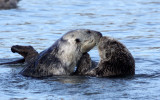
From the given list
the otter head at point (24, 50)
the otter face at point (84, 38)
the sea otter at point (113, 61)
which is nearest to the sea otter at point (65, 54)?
the otter face at point (84, 38)

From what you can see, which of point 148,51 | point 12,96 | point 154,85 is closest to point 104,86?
point 154,85

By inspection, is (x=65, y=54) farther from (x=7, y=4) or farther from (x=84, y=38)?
(x=7, y=4)

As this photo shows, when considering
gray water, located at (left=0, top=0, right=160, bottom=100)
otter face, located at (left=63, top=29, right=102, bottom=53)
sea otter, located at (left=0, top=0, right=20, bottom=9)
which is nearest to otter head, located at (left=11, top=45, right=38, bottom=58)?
gray water, located at (left=0, top=0, right=160, bottom=100)

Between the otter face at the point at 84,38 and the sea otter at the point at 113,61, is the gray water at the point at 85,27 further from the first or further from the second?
the otter face at the point at 84,38

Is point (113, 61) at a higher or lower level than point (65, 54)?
lower

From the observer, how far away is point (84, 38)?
7902mm

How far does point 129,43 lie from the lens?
1142 centimetres

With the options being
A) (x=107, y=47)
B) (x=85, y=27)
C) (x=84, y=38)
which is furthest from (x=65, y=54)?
(x=85, y=27)

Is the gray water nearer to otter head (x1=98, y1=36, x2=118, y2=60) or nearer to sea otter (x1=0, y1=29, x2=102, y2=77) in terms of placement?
sea otter (x1=0, y1=29, x2=102, y2=77)

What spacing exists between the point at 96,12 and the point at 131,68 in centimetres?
811

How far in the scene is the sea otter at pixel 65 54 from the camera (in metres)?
7.79

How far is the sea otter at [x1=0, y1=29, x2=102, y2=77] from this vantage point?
779 cm

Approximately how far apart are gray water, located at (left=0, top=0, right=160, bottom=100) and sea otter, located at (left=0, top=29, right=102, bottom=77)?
175 millimetres

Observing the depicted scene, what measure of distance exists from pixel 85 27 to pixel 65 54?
5488mm
